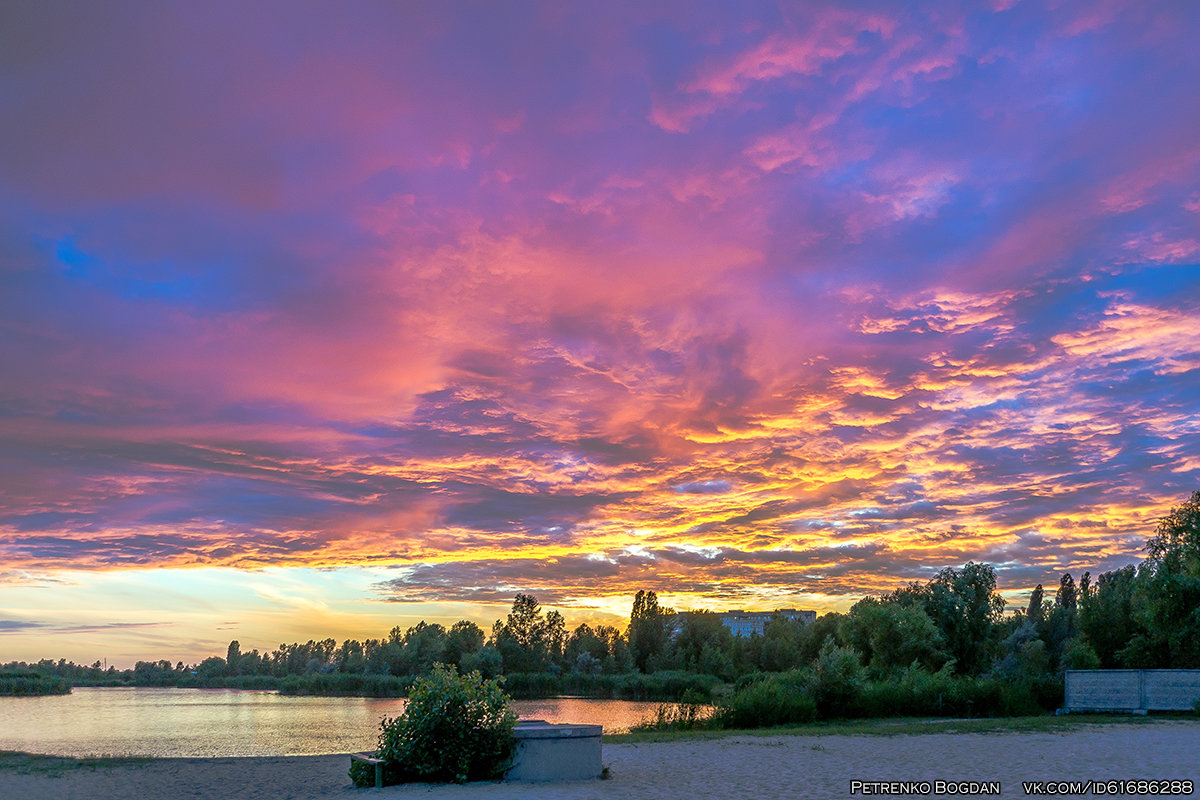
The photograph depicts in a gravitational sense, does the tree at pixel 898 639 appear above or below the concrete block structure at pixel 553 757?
below

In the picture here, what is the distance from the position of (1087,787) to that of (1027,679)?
2335 centimetres

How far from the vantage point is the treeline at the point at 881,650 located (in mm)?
30984

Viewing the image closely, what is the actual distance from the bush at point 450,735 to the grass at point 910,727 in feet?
26.6

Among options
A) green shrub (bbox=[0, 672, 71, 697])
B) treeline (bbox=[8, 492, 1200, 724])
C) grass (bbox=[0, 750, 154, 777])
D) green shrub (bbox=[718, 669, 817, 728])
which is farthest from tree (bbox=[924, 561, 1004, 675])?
green shrub (bbox=[0, 672, 71, 697])

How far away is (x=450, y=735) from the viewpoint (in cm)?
1495

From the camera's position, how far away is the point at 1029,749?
18.6 m

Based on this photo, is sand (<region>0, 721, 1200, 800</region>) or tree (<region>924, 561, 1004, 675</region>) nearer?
sand (<region>0, 721, 1200, 800</region>)

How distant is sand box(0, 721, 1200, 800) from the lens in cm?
1361

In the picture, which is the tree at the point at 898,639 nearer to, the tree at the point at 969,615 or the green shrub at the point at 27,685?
the tree at the point at 969,615

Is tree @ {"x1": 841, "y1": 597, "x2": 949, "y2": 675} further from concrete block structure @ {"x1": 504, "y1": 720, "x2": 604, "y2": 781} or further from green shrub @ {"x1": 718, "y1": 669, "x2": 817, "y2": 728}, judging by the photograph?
concrete block structure @ {"x1": 504, "y1": 720, "x2": 604, "y2": 781}

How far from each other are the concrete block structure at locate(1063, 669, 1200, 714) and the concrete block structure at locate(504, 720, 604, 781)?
23.9 m

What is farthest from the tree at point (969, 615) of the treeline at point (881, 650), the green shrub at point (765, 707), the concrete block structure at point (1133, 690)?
the green shrub at point (765, 707)

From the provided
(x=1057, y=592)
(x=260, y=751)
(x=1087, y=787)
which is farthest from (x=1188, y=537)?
(x=1057, y=592)

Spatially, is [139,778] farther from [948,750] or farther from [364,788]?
[948,750]
